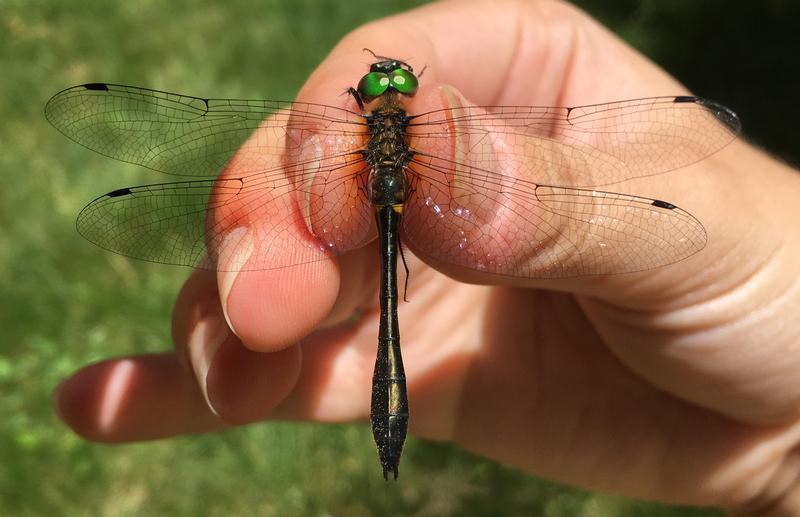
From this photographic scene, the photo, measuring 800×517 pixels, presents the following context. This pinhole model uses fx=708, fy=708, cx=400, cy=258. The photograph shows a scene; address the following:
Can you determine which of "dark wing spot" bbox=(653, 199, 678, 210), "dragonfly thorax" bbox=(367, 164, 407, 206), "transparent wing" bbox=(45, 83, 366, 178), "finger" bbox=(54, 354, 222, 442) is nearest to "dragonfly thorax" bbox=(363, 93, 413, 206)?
"dragonfly thorax" bbox=(367, 164, 407, 206)

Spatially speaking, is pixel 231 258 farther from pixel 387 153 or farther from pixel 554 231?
pixel 554 231

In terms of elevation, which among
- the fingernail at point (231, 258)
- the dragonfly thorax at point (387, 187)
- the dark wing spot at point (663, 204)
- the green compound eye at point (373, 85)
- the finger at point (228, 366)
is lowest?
the finger at point (228, 366)

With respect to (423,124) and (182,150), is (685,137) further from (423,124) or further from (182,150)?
(182,150)

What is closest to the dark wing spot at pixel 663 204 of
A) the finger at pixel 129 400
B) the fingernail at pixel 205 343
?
the fingernail at pixel 205 343

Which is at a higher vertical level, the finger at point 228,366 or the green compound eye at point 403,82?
the green compound eye at point 403,82

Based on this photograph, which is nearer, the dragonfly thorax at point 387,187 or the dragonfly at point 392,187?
the dragonfly at point 392,187

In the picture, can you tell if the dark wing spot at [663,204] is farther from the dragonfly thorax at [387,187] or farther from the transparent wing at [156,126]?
the transparent wing at [156,126]

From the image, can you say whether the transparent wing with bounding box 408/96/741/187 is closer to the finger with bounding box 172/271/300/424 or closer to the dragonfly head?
the dragonfly head
